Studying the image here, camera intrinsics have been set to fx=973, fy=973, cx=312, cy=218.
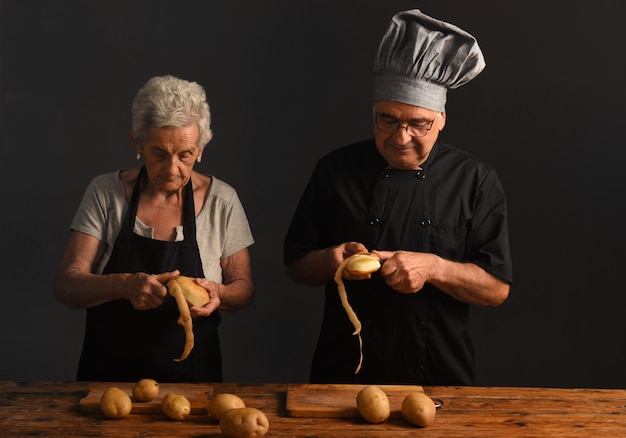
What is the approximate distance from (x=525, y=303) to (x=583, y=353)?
1.17ft

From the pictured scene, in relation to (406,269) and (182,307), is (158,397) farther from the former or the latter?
(406,269)

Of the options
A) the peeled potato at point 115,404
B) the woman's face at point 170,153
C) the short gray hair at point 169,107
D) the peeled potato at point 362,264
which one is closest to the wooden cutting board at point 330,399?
the peeled potato at point 362,264

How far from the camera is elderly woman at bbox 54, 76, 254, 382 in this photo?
3174 mm

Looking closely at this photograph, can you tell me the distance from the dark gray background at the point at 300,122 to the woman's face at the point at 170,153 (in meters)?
1.24

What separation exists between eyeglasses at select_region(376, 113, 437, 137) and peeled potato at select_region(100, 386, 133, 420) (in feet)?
3.89

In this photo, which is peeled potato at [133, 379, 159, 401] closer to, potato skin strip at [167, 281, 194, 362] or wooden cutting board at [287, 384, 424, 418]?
potato skin strip at [167, 281, 194, 362]

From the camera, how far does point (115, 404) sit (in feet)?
9.09

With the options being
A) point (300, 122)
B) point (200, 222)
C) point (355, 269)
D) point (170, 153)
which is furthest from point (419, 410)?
point (300, 122)

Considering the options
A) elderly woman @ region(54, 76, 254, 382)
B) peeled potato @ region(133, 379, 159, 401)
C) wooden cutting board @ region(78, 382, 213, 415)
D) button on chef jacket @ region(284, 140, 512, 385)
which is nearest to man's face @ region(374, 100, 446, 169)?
button on chef jacket @ region(284, 140, 512, 385)

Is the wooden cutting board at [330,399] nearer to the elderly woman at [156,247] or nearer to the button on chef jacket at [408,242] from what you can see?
the button on chef jacket at [408,242]

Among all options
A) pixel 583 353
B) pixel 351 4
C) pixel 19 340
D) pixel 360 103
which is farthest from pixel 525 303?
pixel 19 340

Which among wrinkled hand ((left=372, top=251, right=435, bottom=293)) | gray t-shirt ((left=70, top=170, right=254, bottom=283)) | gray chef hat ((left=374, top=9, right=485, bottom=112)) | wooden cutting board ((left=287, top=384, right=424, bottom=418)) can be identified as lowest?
wooden cutting board ((left=287, top=384, right=424, bottom=418))

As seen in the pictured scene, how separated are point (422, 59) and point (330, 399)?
1154mm

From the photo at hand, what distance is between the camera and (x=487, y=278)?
A: 323 centimetres
